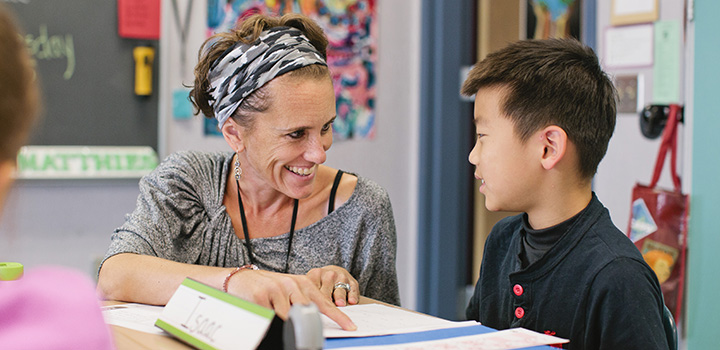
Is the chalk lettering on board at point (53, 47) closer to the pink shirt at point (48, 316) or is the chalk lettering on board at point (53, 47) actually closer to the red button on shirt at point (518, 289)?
the red button on shirt at point (518, 289)

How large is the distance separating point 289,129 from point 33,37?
120 centimetres

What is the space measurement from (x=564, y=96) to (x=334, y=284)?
0.53 metres

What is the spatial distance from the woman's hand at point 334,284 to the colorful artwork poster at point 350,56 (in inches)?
62.0

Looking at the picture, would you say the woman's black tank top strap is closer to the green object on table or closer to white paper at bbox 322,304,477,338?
white paper at bbox 322,304,477,338

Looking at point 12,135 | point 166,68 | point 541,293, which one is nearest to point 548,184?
point 541,293

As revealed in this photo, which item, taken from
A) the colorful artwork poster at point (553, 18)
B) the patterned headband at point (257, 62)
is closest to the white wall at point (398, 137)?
the colorful artwork poster at point (553, 18)

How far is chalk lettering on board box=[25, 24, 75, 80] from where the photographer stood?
2209 mm

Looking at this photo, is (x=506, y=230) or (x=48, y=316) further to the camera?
(x=506, y=230)

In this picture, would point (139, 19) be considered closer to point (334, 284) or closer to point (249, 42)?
point (249, 42)

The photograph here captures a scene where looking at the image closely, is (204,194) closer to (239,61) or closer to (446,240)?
(239,61)

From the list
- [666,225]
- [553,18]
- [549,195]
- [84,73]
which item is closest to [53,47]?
[84,73]

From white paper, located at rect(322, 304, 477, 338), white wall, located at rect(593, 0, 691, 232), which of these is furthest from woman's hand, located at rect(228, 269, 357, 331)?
white wall, located at rect(593, 0, 691, 232)

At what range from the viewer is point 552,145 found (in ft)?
4.14

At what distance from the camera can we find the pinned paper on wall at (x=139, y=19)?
90.9 inches
